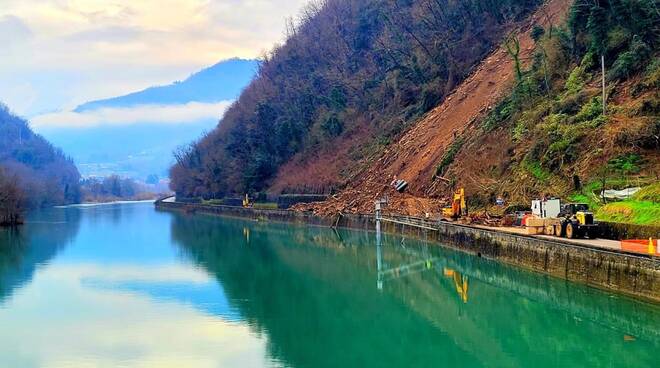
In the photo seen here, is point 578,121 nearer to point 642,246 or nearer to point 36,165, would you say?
point 642,246

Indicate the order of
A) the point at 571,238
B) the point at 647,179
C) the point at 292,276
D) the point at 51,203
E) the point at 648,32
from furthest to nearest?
the point at 51,203 → the point at 648,32 → the point at 292,276 → the point at 647,179 → the point at 571,238

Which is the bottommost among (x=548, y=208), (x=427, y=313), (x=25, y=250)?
(x=427, y=313)

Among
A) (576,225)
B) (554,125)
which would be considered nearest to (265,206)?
(554,125)

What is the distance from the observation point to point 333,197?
177 feet

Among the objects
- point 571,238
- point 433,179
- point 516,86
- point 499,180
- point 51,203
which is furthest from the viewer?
point 51,203

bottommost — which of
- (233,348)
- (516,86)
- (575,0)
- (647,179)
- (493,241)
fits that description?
(233,348)

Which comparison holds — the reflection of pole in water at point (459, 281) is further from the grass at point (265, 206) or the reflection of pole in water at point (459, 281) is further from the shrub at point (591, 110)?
the grass at point (265, 206)

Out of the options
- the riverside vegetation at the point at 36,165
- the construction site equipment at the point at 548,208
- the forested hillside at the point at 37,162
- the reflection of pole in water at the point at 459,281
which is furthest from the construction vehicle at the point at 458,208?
the forested hillside at the point at 37,162

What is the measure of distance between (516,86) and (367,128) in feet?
76.8

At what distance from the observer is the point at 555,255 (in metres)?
22.4

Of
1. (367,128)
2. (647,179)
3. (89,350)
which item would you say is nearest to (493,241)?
(647,179)

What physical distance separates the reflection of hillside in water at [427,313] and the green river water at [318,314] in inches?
2.0

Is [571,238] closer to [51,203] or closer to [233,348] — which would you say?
[233,348]

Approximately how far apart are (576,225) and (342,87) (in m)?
49.9
